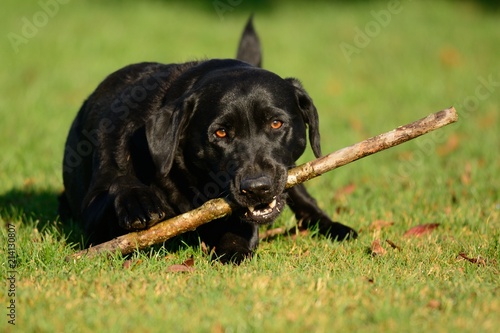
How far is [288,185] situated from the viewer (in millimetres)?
4203

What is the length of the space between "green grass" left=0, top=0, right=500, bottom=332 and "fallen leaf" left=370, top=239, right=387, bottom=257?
0.26 feet

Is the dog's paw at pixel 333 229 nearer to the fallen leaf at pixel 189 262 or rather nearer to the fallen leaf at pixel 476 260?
the fallen leaf at pixel 476 260

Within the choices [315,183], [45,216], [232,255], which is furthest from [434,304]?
[315,183]


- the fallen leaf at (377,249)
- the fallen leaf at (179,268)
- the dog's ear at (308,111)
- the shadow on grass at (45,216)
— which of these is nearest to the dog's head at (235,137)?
the dog's ear at (308,111)

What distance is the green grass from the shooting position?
126 inches

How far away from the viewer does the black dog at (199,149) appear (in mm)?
4141

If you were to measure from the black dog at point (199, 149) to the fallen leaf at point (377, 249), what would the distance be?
0.37m

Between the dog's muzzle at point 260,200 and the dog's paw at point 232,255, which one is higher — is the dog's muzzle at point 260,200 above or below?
above

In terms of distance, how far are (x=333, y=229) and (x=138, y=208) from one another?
160 centimetres

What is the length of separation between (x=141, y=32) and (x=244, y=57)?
7767 millimetres

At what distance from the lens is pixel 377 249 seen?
4516 millimetres

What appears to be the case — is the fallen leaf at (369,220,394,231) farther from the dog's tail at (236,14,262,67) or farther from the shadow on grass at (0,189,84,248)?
the shadow on grass at (0,189,84,248)

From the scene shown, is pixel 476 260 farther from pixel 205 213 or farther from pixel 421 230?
pixel 205 213

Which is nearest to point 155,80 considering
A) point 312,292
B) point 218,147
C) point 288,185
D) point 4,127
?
point 218,147
